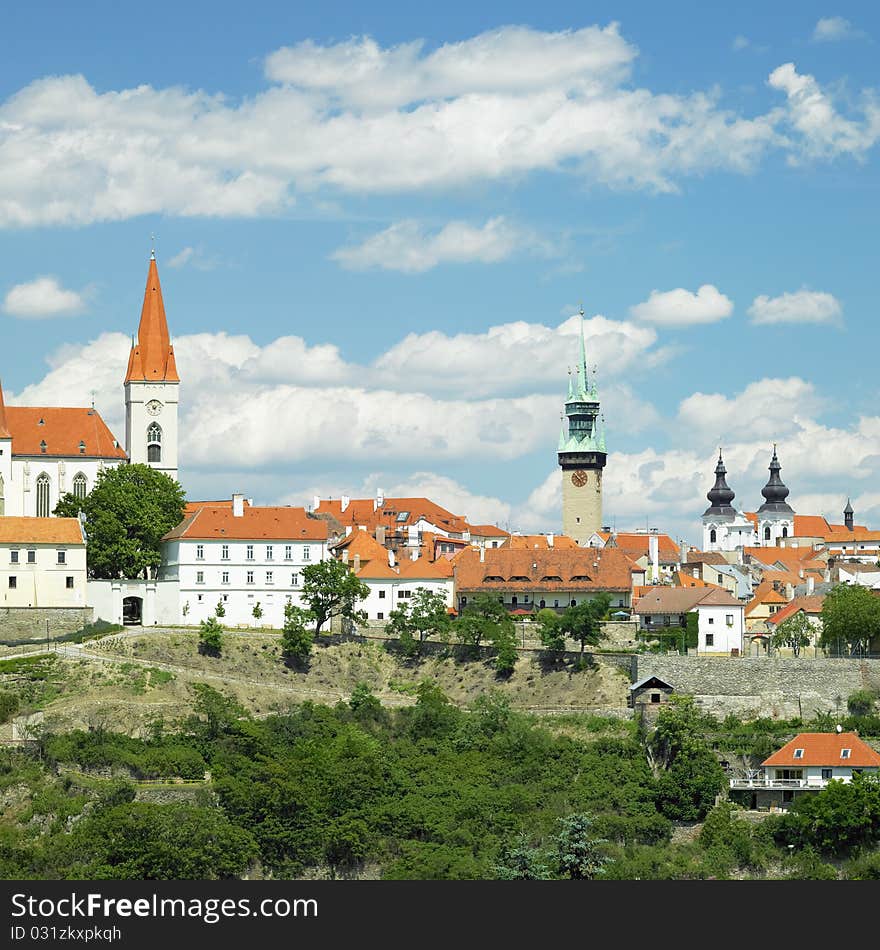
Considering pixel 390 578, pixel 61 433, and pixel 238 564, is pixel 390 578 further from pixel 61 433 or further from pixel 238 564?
pixel 61 433

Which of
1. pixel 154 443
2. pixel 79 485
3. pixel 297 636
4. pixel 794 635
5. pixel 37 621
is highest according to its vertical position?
pixel 154 443

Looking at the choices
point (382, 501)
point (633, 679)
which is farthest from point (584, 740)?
point (382, 501)

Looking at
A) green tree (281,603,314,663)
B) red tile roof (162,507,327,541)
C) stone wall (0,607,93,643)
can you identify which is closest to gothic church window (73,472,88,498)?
red tile roof (162,507,327,541)

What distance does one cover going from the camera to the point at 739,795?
208 ft

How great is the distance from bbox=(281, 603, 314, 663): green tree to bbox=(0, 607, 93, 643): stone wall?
7.65m

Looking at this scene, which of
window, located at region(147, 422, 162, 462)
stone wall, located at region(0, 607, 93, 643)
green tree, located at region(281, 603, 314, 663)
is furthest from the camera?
window, located at region(147, 422, 162, 462)

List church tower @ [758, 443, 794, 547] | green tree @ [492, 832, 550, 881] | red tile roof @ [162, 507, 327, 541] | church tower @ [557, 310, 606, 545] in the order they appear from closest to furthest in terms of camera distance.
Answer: green tree @ [492, 832, 550, 881] → red tile roof @ [162, 507, 327, 541] → church tower @ [557, 310, 606, 545] → church tower @ [758, 443, 794, 547]

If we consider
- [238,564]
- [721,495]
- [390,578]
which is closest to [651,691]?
[390,578]

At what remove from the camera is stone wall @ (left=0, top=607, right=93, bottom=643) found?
72.6m

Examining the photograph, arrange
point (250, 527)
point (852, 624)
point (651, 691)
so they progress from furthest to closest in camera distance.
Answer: point (250, 527), point (852, 624), point (651, 691)

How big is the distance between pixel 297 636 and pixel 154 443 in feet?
88.2

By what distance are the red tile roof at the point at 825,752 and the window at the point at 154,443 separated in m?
42.9

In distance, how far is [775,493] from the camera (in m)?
158

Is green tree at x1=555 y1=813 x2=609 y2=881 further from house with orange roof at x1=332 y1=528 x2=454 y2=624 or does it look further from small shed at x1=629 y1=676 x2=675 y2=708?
house with orange roof at x1=332 y1=528 x2=454 y2=624
